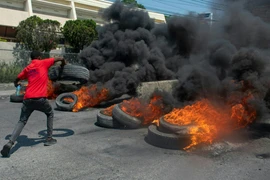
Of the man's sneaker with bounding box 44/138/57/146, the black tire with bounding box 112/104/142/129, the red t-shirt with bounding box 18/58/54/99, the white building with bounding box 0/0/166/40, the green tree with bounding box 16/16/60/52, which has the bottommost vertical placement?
the man's sneaker with bounding box 44/138/57/146

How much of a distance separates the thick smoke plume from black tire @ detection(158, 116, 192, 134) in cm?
194

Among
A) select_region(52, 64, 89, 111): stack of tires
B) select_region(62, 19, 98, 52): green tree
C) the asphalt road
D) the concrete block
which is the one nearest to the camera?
the asphalt road

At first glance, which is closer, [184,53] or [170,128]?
[170,128]

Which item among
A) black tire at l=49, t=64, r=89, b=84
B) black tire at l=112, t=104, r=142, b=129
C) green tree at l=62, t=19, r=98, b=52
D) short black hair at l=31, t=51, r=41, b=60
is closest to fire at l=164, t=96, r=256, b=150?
black tire at l=112, t=104, r=142, b=129

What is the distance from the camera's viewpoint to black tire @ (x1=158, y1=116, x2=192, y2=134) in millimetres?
5740

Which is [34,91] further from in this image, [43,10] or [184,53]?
[43,10]

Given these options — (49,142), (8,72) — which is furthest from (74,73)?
(8,72)

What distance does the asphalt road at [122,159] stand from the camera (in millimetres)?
4488

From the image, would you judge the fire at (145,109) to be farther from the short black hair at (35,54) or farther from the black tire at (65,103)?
the black tire at (65,103)

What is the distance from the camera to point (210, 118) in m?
6.36

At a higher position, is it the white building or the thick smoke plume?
the white building

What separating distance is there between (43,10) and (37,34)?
856 inches

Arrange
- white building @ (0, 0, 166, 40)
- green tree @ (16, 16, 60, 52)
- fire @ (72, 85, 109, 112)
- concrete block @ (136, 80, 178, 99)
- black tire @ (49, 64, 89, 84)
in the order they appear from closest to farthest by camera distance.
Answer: concrete block @ (136, 80, 178, 99) → black tire @ (49, 64, 89, 84) → fire @ (72, 85, 109, 112) → green tree @ (16, 16, 60, 52) → white building @ (0, 0, 166, 40)

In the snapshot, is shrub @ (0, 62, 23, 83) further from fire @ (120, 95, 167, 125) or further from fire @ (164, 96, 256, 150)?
fire @ (164, 96, 256, 150)
